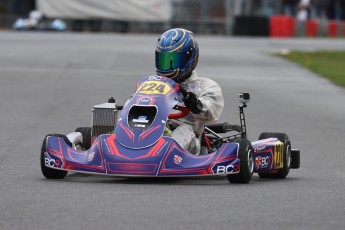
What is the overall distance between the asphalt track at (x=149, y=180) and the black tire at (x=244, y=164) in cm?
9

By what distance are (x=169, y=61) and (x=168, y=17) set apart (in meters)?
33.0

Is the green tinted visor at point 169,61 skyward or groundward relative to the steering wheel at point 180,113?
skyward

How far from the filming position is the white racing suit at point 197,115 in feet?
27.6

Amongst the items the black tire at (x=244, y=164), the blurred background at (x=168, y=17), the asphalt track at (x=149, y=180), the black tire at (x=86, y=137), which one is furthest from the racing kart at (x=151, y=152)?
the blurred background at (x=168, y=17)

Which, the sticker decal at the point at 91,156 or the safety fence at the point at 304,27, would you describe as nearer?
the sticker decal at the point at 91,156

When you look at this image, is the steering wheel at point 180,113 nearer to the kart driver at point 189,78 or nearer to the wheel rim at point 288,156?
the kart driver at point 189,78

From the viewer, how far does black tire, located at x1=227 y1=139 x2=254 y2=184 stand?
808 cm

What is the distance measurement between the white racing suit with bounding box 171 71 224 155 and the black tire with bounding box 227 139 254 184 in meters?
0.43

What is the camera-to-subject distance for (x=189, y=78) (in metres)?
9.01

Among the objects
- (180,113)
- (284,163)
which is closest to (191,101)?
(180,113)

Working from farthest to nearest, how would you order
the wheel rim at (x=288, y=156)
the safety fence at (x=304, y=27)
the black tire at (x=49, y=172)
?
the safety fence at (x=304, y=27) < the wheel rim at (x=288, y=156) < the black tire at (x=49, y=172)

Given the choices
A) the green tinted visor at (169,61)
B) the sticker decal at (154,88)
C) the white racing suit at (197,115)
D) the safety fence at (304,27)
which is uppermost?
the green tinted visor at (169,61)

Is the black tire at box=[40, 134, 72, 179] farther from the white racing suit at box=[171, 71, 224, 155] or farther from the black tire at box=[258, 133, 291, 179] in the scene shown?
the black tire at box=[258, 133, 291, 179]

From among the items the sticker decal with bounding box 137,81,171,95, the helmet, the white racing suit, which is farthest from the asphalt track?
the helmet
